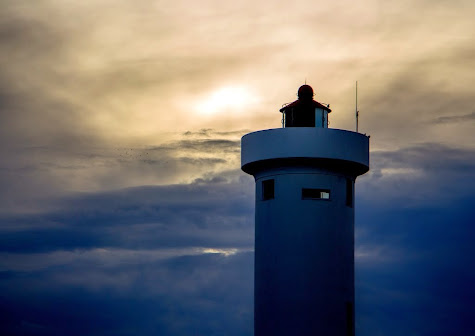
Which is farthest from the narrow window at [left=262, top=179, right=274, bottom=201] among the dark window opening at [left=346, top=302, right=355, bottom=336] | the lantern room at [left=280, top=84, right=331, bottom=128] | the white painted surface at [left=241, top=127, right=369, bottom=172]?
the dark window opening at [left=346, top=302, right=355, bottom=336]

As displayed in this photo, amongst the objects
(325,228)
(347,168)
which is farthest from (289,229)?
(347,168)

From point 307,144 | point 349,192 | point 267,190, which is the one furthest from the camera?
point 349,192

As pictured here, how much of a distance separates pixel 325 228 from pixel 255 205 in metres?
2.90

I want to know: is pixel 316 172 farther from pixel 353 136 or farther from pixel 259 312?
pixel 259 312

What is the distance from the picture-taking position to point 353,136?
2764 centimetres

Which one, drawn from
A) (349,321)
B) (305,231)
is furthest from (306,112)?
(349,321)

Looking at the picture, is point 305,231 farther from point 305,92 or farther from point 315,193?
point 305,92

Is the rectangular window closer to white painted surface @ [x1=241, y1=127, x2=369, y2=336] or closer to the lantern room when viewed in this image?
white painted surface @ [x1=241, y1=127, x2=369, y2=336]

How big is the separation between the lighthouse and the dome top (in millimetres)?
1423

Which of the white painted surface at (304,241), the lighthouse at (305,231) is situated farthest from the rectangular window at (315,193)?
the white painted surface at (304,241)

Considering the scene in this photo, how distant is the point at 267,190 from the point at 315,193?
5.90 feet

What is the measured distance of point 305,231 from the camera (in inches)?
1067

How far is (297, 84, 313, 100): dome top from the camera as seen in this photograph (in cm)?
2866

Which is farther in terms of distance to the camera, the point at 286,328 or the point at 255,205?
the point at 255,205
